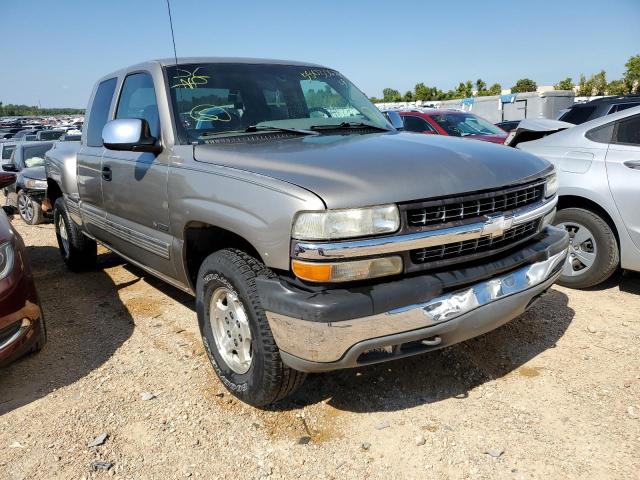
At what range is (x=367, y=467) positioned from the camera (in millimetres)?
2320

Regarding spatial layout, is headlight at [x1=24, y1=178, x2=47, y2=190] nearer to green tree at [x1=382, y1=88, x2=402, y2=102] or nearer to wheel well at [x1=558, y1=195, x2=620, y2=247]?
wheel well at [x1=558, y1=195, x2=620, y2=247]

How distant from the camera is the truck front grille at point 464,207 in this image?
2.24 meters

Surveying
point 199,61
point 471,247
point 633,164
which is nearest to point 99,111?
point 199,61

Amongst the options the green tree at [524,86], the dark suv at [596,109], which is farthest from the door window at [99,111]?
the green tree at [524,86]

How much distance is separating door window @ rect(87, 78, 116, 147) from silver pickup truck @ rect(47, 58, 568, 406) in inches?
23.3

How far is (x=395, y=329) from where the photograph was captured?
2184 millimetres

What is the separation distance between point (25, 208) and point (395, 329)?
916 centimetres

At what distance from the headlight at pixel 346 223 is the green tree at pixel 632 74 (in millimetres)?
45438

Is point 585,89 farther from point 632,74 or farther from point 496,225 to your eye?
point 496,225

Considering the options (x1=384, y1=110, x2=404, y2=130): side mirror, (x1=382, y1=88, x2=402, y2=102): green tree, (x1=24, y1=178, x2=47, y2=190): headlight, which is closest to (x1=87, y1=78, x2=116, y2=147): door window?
(x1=384, y1=110, x2=404, y2=130): side mirror

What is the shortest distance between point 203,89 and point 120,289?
2.48m

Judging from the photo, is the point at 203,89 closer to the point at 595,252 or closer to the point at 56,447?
the point at 56,447

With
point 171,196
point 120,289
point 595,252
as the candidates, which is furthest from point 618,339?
point 120,289

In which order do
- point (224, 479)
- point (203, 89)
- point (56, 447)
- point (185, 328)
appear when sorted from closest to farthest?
point (224, 479), point (56, 447), point (203, 89), point (185, 328)
